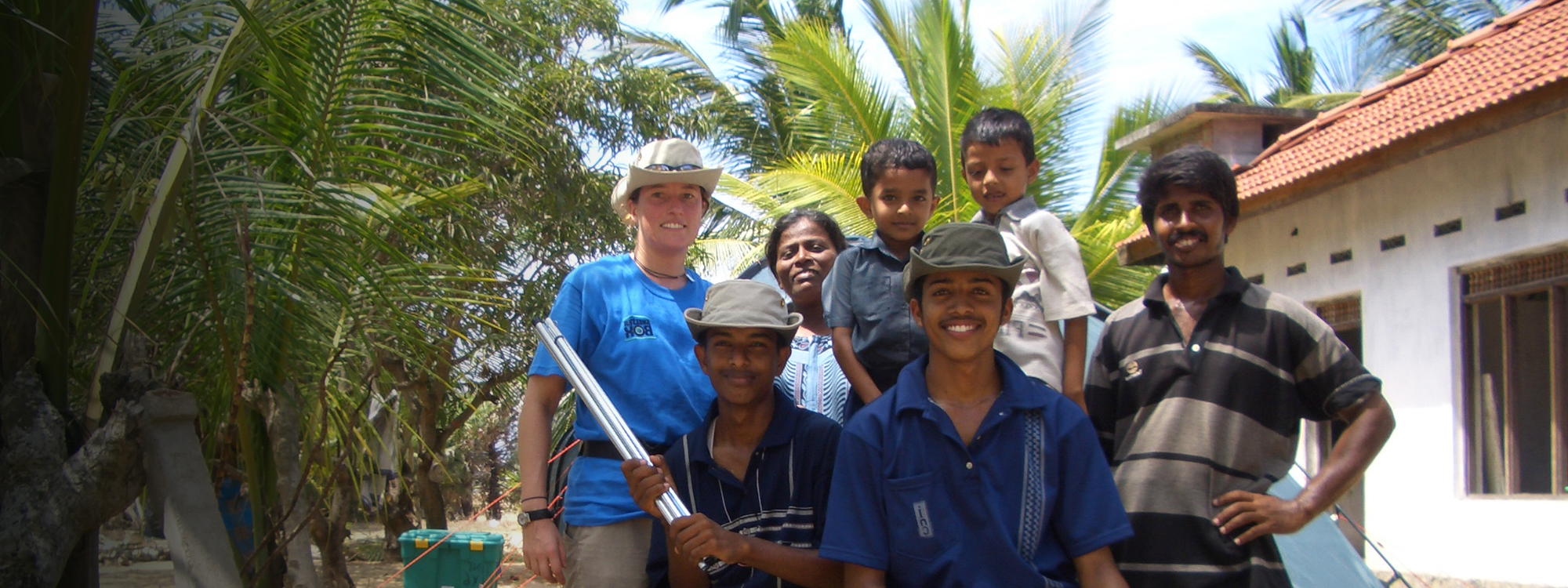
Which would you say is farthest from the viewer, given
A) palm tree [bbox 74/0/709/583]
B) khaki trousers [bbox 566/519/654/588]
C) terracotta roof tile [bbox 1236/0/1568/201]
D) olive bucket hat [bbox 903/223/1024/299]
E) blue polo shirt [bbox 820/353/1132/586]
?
terracotta roof tile [bbox 1236/0/1568/201]

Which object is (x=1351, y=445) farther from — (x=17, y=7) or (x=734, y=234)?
(x=734, y=234)

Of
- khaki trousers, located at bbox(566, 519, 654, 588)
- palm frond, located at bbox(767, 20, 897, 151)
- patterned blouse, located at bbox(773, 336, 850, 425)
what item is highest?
palm frond, located at bbox(767, 20, 897, 151)

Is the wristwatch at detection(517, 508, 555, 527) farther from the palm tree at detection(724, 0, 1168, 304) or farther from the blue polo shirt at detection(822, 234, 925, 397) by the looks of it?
the palm tree at detection(724, 0, 1168, 304)

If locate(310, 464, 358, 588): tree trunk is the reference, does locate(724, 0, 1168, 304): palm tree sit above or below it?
above

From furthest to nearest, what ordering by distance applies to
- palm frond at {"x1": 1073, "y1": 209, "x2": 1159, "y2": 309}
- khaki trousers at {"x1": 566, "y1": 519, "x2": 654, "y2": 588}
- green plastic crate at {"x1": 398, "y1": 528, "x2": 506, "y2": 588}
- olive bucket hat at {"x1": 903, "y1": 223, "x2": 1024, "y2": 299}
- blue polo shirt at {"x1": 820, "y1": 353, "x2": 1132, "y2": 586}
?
1. palm frond at {"x1": 1073, "y1": 209, "x2": 1159, "y2": 309}
2. green plastic crate at {"x1": 398, "y1": 528, "x2": 506, "y2": 588}
3. khaki trousers at {"x1": 566, "y1": 519, "x2": 654, "y2": 588}
4. olive bucket hat at {"x1": 903, "y1": 223, "x2": 1024, "y2": 299}
5. blue polo shirt at {"x1": 820, "y1": 353, "x2": 1132, "y2": 586}

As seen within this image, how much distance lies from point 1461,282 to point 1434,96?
4.42 ft

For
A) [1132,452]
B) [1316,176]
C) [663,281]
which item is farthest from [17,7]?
[1316,176]

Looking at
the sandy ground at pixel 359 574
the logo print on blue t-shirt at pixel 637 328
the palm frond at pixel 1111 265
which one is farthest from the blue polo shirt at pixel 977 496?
the sandy ground at pixel 359 574

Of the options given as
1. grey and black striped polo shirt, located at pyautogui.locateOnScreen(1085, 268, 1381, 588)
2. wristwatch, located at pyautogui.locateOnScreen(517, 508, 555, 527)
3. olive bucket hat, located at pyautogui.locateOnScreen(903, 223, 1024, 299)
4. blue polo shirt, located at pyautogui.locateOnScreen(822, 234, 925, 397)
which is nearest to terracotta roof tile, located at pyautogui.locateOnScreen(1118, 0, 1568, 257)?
grey and black striped polo shirt, located at pyautogui.locateOnScreen(1085, 268, 1381, 588)

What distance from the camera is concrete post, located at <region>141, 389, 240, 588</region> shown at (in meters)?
2.71

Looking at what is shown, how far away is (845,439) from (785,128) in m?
15.6

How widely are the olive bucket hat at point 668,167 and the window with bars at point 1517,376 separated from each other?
673 centimetres

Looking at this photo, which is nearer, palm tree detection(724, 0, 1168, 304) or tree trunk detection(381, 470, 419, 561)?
palm tree detection(724, 0, 1168, 304)

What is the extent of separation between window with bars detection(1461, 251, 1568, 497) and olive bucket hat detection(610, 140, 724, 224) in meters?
6.73
